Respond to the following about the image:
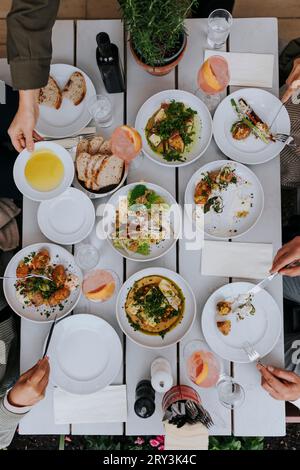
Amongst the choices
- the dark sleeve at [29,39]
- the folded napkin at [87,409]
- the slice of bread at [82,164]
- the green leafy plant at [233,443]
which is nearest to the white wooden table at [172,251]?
the folded napkin at [87,409]

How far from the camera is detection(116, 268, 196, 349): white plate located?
1.36 m

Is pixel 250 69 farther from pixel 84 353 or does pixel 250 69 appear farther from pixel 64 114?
pixel 84 353

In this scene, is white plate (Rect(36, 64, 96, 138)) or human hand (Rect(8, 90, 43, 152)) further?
white plate (Rect(36, 64, 96, 138))

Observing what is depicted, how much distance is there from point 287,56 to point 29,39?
1004mm

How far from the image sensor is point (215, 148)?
4.75 ft

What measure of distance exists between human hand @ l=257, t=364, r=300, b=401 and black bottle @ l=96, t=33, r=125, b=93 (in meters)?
1.00

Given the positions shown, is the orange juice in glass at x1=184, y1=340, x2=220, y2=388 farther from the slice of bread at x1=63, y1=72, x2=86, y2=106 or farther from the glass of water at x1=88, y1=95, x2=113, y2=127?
the slice of bread at x1=63, y1=72, x2=86, y2=106

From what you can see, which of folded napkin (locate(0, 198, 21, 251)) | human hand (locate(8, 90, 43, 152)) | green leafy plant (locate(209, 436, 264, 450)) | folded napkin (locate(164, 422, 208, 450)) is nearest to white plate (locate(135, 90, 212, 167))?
human hand (locate(8, 90, 43, 152))

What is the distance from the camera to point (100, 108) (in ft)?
4.63

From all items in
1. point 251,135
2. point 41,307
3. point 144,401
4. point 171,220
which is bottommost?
point 144,401

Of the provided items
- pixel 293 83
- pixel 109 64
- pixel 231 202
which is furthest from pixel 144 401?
pixel 293 83

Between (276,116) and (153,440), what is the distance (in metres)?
1.57

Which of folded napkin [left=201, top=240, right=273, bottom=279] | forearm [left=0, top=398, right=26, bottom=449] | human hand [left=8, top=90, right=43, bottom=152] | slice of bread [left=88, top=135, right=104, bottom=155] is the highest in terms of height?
human hand [left=8, top=90, right=43, bottom=152]
